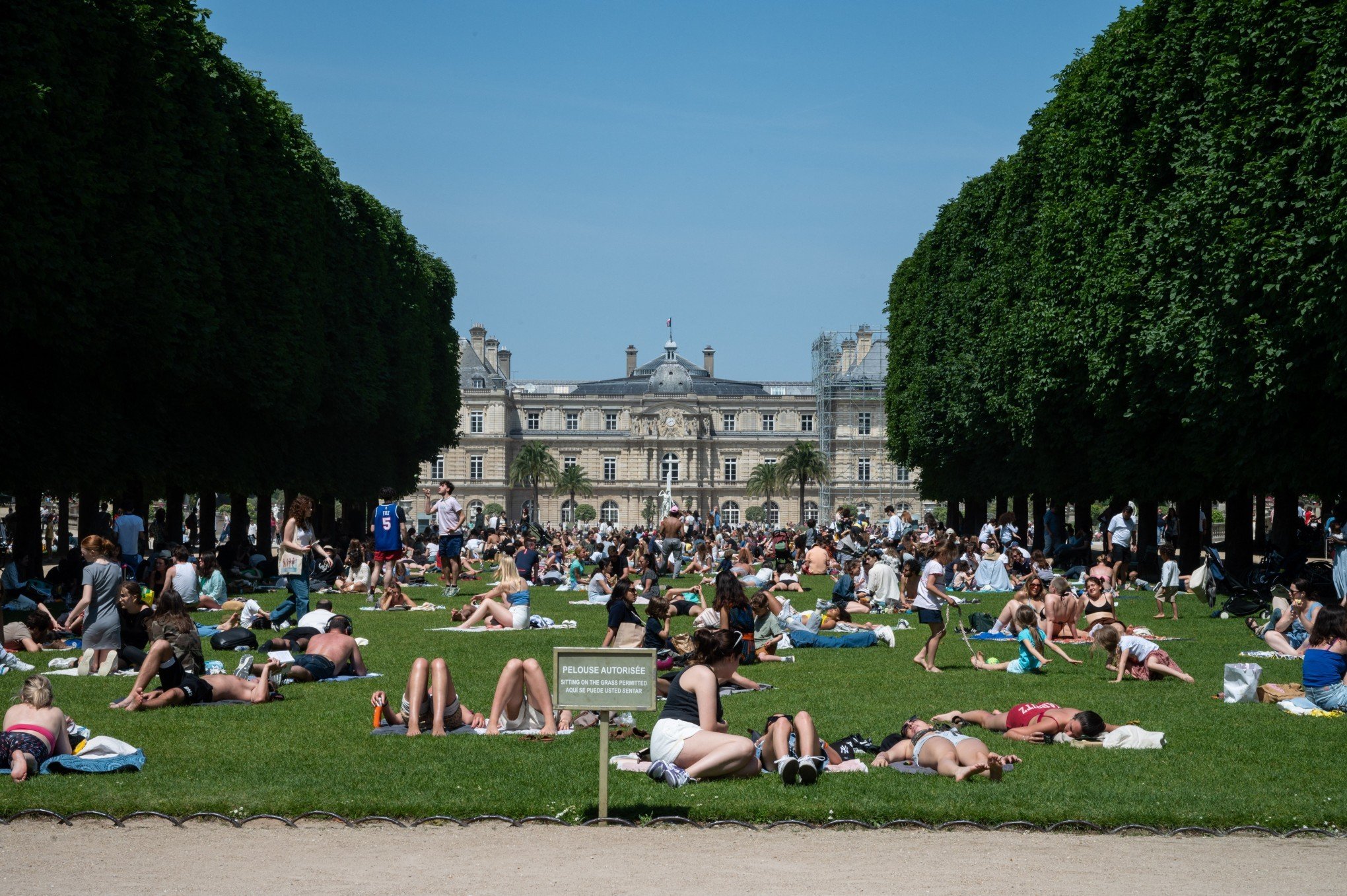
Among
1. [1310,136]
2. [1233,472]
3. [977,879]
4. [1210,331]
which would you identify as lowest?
[977,879]

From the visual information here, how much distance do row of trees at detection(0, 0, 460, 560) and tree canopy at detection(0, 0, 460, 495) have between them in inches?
1.3

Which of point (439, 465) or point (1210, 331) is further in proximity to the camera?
point (439, 465)

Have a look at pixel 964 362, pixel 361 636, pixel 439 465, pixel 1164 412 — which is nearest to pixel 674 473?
pixel 439 465

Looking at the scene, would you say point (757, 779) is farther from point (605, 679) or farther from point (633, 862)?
point (633, 862)

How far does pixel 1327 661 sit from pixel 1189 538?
16.3m

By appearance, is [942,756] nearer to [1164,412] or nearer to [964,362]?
[1164,412]

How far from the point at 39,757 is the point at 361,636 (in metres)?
7.60

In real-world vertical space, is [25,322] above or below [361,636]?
above

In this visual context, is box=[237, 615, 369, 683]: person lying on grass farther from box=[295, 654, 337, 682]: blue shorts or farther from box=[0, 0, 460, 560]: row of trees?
box=[0, 0, 460, 560]: row of trees

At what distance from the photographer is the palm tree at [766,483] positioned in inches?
3750

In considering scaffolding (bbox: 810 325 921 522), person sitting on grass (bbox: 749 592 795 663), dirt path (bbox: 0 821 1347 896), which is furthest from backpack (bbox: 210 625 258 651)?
scaffolding (bbox: 810 325 921 522)

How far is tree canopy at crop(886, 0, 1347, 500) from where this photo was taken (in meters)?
16.9

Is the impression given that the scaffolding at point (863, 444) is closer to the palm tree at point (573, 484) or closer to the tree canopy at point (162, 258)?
the palm tree at point (573, 484)

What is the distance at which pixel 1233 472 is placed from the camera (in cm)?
1989
